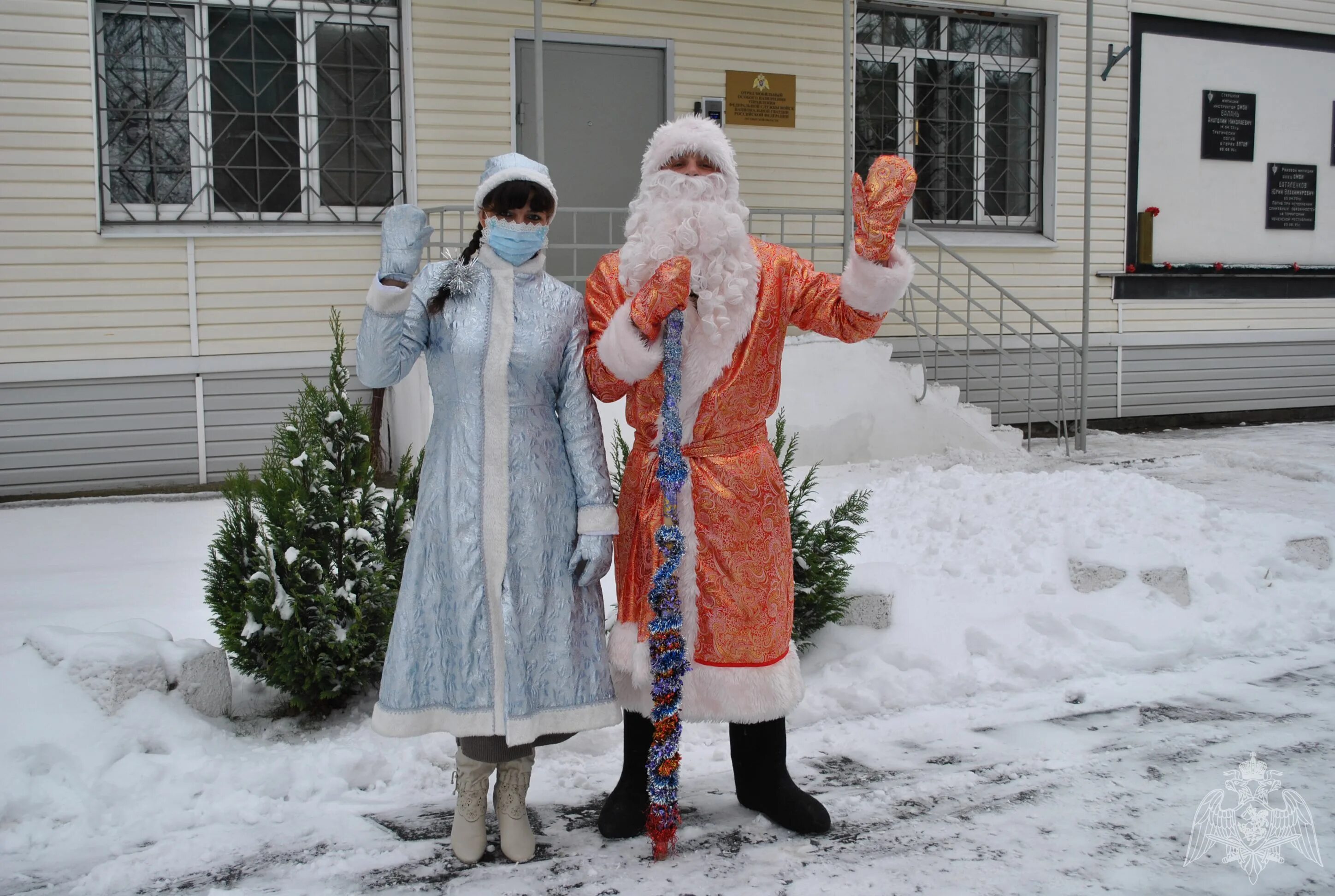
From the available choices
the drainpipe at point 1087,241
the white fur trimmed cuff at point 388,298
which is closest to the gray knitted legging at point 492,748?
the white fur trimmed cuff at point 388,298

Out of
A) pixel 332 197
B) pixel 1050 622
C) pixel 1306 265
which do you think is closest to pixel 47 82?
pixel 332 197

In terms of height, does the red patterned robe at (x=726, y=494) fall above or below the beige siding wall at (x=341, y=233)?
below

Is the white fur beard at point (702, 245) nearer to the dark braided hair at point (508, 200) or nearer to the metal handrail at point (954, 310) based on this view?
the dark braided hair at point (508, 200)

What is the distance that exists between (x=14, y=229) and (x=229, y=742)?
18.0ft

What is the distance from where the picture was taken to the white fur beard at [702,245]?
2801 mm

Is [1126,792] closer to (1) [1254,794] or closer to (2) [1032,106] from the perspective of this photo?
(1) [1254,794]

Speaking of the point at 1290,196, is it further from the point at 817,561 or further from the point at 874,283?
the point at 874,283

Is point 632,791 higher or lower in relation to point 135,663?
lower

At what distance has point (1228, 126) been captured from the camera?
10.9 meters

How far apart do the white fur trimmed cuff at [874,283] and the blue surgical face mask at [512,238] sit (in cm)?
79

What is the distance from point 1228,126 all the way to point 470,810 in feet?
36.2

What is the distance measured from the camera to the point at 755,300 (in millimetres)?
2881

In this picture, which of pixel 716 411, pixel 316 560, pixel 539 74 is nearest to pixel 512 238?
pixel 716 411

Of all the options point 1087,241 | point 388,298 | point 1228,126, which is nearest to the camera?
point 388,298
